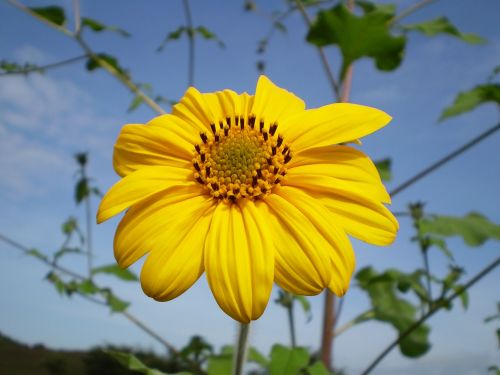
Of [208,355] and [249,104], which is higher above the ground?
[249,104]

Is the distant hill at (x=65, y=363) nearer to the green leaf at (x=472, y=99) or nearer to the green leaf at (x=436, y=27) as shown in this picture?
the green leaf at (x=472, y=99)

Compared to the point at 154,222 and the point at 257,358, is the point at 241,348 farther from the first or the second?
the point at 257,358

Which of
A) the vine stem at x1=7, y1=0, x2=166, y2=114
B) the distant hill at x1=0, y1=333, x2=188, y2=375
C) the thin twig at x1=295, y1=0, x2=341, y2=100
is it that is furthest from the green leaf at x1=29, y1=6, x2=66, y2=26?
the distant hill at x1=0, y1=333, x2=188, y2=375

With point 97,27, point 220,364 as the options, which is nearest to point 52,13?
point 97,27

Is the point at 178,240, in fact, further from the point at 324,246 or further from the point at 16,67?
the point at 16,67

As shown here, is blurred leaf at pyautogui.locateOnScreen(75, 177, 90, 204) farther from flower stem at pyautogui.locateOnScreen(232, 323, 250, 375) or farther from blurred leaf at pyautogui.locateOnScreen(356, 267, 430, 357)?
flower stem at pyautogui.locateOnScreen(232, 323, 250, 375)

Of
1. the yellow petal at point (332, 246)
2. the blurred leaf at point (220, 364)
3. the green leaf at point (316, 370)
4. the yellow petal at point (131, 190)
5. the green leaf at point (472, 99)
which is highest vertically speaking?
the green leaf at point (472, 99)

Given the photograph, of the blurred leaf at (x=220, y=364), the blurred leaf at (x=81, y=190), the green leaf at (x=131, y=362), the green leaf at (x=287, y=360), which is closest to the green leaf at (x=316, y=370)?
the green leaf at (x=287, y=360)

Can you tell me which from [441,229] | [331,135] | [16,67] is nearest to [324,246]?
[331,135]
